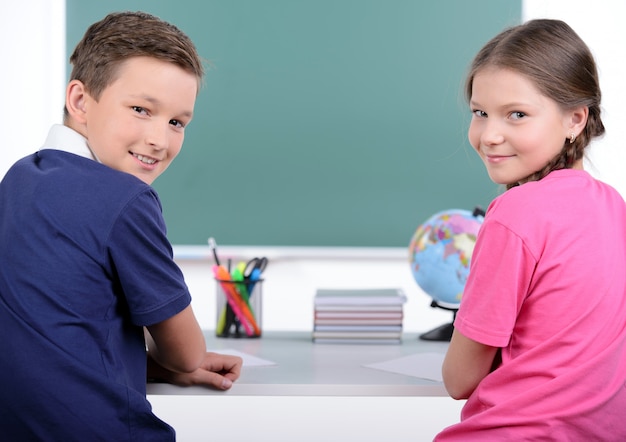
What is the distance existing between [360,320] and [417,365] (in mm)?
346

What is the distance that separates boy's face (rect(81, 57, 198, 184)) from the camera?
125 centimetres

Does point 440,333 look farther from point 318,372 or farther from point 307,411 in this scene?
point 307,411

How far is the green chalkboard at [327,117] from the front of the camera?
3.16 m

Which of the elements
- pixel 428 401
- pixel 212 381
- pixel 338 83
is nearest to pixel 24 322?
pixel 212 381

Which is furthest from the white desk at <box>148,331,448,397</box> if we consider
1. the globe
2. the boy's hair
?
the boy's hair

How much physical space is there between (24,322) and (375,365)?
2.37 feet

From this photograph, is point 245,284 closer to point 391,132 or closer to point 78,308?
point 78,308

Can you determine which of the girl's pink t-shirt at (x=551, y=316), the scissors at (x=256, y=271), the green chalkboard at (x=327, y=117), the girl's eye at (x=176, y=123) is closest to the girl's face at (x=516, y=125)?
the girl's pink t-shirt at (x=551, y=316)

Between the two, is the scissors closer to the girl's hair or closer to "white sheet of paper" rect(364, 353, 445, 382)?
"white sheet of paper" rect(364, 353, 445, 382)

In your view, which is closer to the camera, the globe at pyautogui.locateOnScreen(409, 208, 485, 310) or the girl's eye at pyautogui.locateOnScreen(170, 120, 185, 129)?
the girl's eye at pyautogui.locateOnScreen(170, 120, 185, 129)

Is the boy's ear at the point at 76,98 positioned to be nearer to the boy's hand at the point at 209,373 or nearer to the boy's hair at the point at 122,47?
the boy's hair at the point at 122,47

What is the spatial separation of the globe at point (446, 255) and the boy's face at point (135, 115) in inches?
34.7

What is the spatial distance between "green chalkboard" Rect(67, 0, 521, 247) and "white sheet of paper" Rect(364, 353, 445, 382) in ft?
5.06

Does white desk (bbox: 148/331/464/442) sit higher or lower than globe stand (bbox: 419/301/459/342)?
lower
